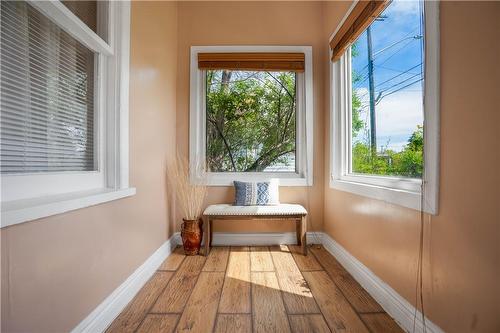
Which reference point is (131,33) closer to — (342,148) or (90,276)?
(90,276)

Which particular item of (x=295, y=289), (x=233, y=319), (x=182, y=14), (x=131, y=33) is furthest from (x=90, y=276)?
(x=182, y=14)

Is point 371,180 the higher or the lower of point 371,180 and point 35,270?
the higher

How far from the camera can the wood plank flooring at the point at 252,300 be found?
1.45 meters

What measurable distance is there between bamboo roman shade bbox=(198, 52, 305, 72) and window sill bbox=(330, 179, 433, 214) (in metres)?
1.40

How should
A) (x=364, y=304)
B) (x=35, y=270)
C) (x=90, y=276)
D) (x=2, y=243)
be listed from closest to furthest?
(x=2, y=243) < (x=35, y=270) < (x=90, y=276) < (x=364, y=304)

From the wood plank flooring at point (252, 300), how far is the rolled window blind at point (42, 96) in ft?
3.19

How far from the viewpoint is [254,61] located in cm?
287

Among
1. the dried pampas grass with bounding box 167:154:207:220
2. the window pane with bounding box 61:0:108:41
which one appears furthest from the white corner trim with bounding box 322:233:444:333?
the window pane with bounding box 61:0:108:41

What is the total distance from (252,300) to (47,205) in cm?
129

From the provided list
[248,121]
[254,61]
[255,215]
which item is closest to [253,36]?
[254,61]

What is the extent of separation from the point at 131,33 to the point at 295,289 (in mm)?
2143

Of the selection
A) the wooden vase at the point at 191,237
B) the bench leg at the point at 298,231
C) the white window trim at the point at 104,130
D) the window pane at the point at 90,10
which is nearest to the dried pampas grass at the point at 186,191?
the wooden vase at the point at 191,237

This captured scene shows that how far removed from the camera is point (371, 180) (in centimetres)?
197

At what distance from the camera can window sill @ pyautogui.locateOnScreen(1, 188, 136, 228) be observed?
2.95 feet
